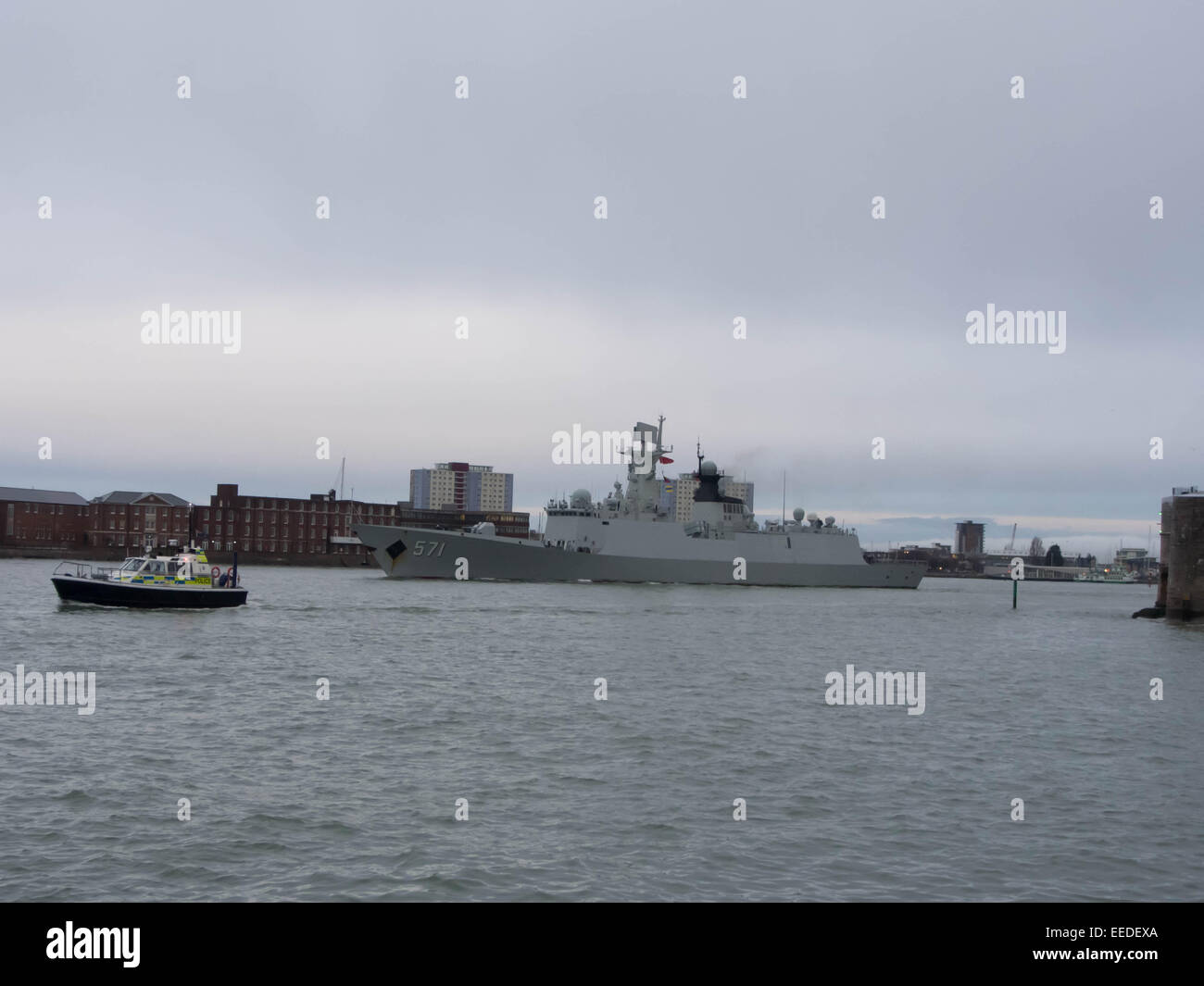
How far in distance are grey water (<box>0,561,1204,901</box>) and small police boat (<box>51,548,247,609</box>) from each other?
7.06 m

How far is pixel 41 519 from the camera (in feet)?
304

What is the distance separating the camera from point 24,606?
3709 centimetres

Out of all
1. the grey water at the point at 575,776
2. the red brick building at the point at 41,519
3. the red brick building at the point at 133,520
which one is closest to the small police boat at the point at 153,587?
the grey water at the point at 575,776

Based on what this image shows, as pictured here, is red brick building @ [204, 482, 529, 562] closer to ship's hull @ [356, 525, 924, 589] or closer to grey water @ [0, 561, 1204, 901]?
ship's hull @ [356, 525, 924, 589]

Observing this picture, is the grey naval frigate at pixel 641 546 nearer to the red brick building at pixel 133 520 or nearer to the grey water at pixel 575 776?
the grey water at pixel 575 776

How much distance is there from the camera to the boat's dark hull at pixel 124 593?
34.4 meters

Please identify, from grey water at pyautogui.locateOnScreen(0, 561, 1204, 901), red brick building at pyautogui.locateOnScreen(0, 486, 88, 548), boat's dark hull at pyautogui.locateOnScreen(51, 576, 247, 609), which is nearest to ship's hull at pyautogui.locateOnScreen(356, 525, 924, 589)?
boat's dark hull at pyautogui.locateOnScreen(51, 576, 247, 609)

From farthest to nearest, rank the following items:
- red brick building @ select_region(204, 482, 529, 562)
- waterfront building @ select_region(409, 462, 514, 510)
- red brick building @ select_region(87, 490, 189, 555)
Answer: waterfront building @ select_region(409, 462, 514, 510)
red brick building @ select_region(204, 482, 529, 562)
red brick building @ select_region(87, 490, 189, 555)

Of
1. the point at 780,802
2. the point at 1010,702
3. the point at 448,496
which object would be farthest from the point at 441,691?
the point at 448,496

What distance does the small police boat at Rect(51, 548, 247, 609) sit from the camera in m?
34.6

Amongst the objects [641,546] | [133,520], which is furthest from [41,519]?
[641,546]

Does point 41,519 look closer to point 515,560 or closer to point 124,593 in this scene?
point 515,560

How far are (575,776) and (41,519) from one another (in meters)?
96.6
